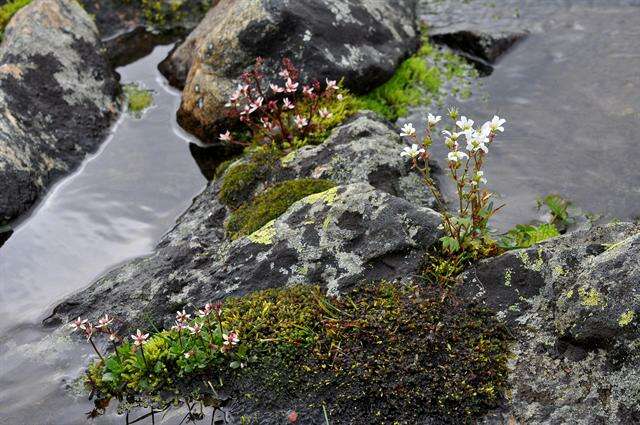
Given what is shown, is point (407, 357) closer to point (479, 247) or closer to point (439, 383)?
point (439, 383)

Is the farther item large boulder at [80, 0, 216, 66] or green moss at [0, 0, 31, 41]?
large boulder at [80, 0, 216, 66]

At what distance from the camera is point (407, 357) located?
476cm

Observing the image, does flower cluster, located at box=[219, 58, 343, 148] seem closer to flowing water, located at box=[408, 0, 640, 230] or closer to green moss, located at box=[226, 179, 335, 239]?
green moss, located at box=[226, 179, 335, 239]

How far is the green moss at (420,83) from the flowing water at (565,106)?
0.31 metres

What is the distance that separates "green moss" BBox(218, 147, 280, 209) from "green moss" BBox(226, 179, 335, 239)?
0.42m

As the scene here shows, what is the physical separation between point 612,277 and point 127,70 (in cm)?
928

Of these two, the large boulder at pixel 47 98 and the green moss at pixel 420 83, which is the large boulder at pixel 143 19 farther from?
the green moss at pixel 420 83

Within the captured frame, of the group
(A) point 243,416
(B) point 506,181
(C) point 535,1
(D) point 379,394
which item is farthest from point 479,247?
(C) point 535,1

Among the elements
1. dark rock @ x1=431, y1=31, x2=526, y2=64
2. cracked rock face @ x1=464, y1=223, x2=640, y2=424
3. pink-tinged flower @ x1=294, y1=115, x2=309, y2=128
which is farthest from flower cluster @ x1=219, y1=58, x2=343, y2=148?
cracked rock face @ x1=464, y1=223, x2=640, y2=424

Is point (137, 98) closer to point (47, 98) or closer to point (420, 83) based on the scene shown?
point (47, 98)

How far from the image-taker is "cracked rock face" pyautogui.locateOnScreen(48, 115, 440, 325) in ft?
18.1

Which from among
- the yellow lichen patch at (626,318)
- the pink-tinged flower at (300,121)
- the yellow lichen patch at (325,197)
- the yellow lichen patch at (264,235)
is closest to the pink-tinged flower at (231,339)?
the yellow lichen patch at (264,235)

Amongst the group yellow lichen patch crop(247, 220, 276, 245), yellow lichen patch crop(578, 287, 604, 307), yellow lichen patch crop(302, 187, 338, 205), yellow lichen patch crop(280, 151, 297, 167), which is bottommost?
yellow lichen patch crop(578, 287, 604, 307)

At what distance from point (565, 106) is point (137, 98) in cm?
671
